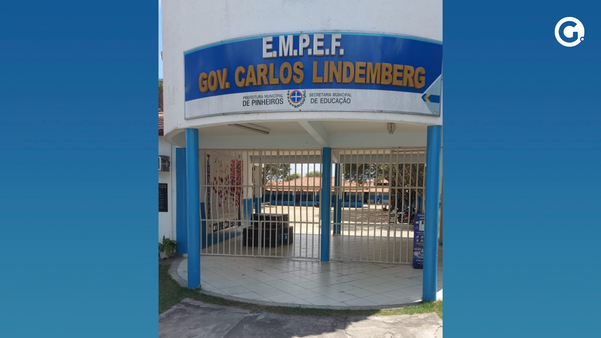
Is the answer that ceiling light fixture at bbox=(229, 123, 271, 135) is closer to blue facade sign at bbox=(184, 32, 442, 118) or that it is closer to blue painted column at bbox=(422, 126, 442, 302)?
blue facade sign at bbox=(184, 32, 442, 118)

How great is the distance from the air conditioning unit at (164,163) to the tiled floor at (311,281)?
2.68 metres

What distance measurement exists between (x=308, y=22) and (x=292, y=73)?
880 mm

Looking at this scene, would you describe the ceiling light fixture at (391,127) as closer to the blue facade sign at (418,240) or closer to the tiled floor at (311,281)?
the blue facade sign at (418,240)

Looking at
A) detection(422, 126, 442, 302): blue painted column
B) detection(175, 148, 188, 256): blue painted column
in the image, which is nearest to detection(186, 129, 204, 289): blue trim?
detection(175, 148, 188, 256): blue painted column

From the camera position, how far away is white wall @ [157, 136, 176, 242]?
10562 mm

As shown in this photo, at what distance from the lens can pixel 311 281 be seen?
7723 millimetres

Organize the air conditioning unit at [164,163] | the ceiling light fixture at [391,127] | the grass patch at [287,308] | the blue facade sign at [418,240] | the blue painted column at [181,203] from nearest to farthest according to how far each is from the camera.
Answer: the grass patch at [287,308]
the ceiling light fixture at [391,127]
the blue facade sign at [418,240]
the air conditioning unit at [164,163]
the blue painted column at [181,203]

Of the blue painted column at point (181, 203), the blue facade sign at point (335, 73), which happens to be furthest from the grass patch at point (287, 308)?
the blue painted column at point (181, 203)

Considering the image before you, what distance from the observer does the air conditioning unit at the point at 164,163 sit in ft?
33.7

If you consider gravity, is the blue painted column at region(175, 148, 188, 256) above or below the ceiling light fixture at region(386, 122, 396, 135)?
below

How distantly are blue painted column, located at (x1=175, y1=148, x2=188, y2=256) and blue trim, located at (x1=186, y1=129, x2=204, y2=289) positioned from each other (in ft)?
11.3

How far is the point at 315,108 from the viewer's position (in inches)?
237

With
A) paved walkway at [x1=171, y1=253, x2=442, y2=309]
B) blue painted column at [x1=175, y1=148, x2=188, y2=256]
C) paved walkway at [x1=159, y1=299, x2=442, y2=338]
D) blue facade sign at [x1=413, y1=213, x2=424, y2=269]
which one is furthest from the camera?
blue painted column at [x1=175, y1=148, x2=188, y2=256]

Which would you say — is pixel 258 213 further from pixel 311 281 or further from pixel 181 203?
pixel 311 281
